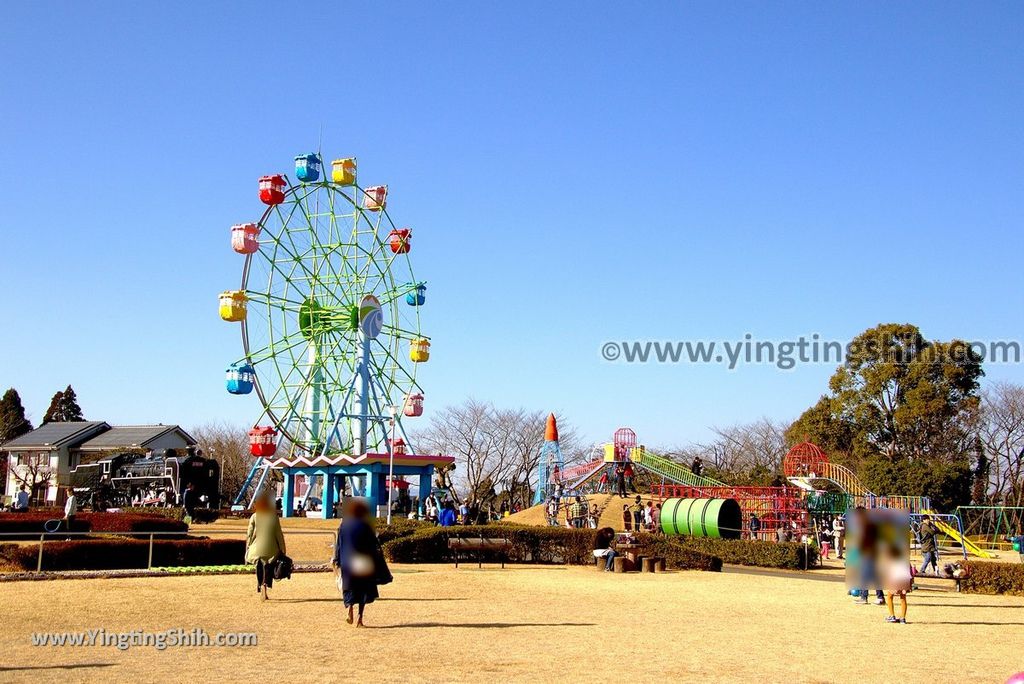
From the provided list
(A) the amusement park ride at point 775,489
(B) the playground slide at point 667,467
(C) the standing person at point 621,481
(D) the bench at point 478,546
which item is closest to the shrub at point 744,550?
(D) the bench at point 478,546

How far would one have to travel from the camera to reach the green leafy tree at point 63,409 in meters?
80.4

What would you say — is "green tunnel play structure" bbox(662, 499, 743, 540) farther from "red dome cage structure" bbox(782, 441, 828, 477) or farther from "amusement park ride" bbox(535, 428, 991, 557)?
"red dome cage structure" bbox(782, 441, 828, 477)

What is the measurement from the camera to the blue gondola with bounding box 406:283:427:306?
50219 mm

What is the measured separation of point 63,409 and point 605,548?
6774 centimetres

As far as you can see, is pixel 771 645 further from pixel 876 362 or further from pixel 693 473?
pixel 876 362

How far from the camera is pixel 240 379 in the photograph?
142ft

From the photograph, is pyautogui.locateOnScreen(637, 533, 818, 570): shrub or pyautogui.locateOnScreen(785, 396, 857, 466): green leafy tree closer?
pyautogui.locateOnScreen(637, 533, 818, 570): shrub

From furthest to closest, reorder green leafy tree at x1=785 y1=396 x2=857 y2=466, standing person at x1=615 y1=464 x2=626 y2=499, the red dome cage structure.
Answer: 1. green leafy tree at x1=785 y1=396 x2=857 y2=466
2. standing person at x1=615 y1=464 x2=626 y2=499
3. the red dome cage structure

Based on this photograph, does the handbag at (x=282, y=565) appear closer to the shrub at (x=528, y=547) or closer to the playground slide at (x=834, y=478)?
the shrub at (x=528, y=547)

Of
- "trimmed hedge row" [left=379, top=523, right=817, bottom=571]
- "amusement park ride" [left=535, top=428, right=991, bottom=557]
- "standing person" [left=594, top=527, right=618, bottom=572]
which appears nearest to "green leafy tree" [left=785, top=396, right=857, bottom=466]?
"amusement park ride" [left=535, top=428, right=991, bottom=557]

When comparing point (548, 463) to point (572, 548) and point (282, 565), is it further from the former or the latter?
point (282, 565)

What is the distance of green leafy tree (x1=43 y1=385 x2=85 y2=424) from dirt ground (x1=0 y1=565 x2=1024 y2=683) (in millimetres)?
68880

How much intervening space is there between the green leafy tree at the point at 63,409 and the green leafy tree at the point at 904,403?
59128mm

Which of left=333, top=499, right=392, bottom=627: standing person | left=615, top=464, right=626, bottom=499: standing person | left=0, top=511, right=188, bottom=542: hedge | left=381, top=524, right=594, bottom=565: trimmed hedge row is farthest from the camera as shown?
left=615, top=464, right=626, bottom=499: standing person
